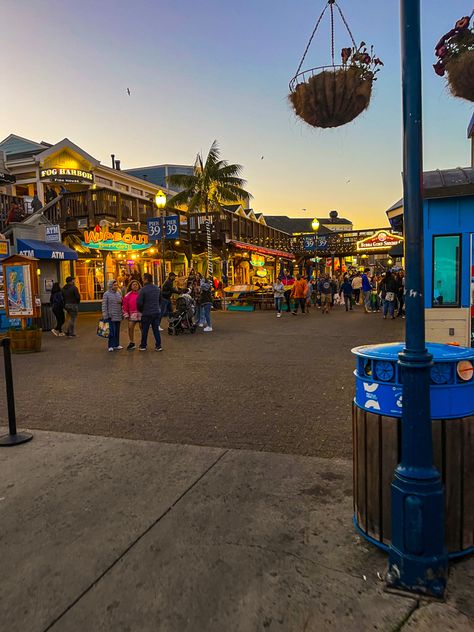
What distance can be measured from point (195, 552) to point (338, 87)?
3.62 meters

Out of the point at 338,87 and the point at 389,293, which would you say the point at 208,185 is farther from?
the point at 338,87

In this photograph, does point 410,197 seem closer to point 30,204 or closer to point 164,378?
point 164,378

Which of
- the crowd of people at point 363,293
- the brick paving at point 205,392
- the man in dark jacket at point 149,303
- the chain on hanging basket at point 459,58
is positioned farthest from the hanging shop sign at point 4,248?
the chain on hanging basket at point 459,58

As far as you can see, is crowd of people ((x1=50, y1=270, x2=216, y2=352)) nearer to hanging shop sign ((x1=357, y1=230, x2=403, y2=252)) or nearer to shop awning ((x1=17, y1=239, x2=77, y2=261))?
shop awning ((x1=17, y1=239, x2=77, y2=261))

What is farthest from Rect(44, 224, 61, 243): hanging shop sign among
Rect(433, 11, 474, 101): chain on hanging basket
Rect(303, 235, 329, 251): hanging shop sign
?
Rect(303, 235, 329, 251): hanging shop sign

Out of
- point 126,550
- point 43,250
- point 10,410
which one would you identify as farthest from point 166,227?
point 126,550

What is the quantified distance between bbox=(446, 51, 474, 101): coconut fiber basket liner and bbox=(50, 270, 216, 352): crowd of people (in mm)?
7329

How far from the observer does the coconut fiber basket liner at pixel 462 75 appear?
3.86m

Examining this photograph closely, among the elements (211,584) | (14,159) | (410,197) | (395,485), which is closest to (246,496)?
(211,584)

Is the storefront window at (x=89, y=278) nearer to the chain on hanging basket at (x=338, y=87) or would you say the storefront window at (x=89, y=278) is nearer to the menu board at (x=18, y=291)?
the menu board at (x=18, y=291)

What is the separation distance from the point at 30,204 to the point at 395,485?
22.5 m

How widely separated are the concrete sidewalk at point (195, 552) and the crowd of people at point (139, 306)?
638 cm

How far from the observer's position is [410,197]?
226 centimetres

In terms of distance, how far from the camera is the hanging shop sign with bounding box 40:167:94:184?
2080 cm
